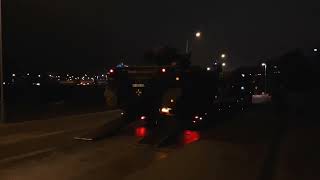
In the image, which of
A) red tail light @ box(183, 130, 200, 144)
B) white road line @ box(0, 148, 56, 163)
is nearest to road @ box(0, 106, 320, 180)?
white road line @ box(0, 148, 56, 163)

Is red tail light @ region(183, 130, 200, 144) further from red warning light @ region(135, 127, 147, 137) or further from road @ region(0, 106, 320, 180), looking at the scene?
red warning light @ region(135, 127, 147, 137)

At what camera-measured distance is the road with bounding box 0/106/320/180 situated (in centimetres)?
1120

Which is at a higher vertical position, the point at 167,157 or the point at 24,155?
the point at 167,157

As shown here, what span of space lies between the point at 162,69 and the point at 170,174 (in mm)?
12607

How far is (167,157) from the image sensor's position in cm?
1284

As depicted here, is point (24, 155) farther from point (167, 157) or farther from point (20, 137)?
point (20, 137)

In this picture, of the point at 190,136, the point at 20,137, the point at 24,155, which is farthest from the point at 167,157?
the point at 20,137

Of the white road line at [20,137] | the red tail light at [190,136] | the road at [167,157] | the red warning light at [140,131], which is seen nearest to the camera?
the road at [167,157]

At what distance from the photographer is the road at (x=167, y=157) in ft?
36.7

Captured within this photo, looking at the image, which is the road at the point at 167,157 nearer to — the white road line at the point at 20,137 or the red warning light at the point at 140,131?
the white road line at the point at 20,137

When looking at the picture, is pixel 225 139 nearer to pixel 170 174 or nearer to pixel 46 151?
pixel 46 151

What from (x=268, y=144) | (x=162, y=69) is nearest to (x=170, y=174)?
(x=268, y=144)

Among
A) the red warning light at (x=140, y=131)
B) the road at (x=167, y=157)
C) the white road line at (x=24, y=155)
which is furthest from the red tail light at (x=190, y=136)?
the white road line at (x=24, y=155)

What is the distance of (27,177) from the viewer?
38.5 ft
